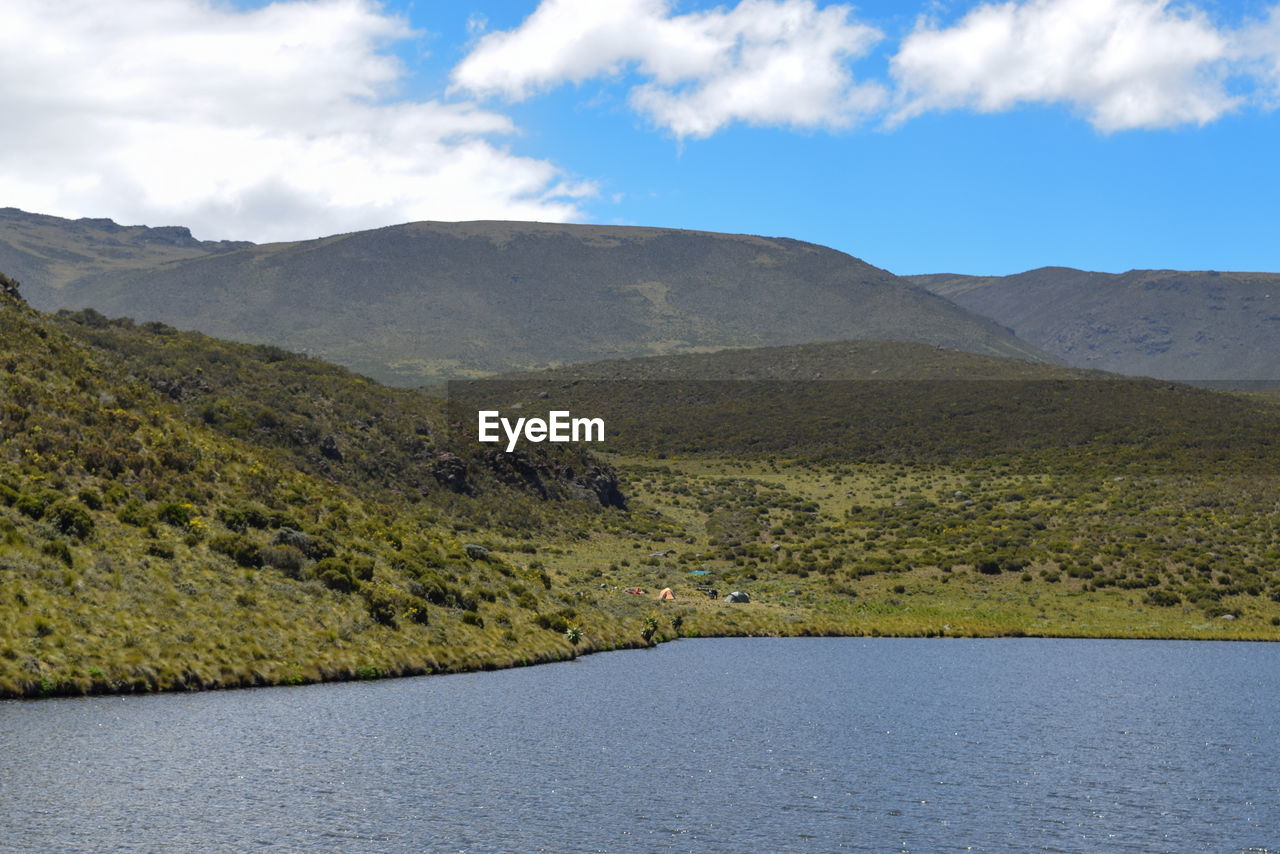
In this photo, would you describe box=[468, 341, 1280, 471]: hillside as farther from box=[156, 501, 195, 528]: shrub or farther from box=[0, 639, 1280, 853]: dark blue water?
box=[0, 639, 1280, 853]: dark blue water

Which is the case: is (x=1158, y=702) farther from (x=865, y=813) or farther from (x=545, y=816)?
(x=545, y=816)

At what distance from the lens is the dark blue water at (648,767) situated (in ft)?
78.5

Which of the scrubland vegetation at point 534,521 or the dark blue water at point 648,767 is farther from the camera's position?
the scrubland vegetation at point 534,521

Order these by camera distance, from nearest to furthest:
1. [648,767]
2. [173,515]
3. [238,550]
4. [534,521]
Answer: [648,767]
[238,550]
[173,515]
[534,521]

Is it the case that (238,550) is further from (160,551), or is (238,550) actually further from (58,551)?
(58,551)

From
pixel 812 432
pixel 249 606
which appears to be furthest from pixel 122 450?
pixel 812 432

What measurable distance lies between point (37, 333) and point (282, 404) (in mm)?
38650

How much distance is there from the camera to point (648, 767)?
103ft

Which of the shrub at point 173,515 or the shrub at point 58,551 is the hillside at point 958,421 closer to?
the shrub at point 173,515

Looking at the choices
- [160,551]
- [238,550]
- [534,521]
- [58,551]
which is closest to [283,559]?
[238,550]

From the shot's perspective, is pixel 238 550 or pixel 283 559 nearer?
pixel 238 550

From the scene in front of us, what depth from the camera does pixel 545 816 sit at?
1004 inches

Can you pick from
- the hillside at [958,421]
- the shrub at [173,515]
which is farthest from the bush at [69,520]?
the hillside at [958,421]

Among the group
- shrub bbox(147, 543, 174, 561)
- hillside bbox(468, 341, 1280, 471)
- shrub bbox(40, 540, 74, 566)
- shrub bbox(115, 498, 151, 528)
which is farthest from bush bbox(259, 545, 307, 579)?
hillside bbox(468, 341, 1280, 471)
